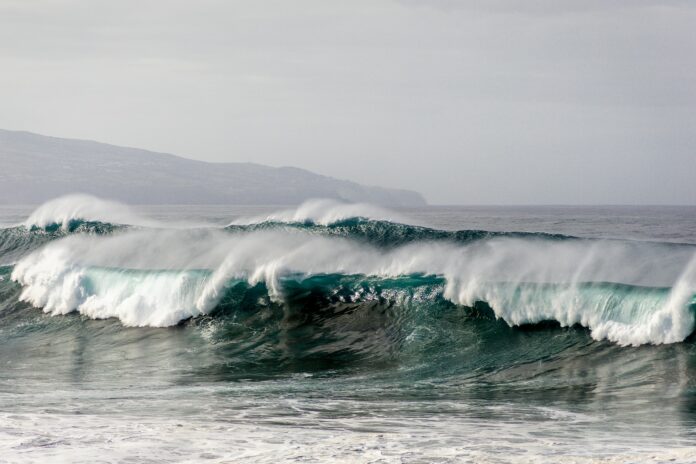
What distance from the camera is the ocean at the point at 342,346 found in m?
9.42

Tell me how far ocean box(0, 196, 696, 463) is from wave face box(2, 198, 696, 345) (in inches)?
2.0

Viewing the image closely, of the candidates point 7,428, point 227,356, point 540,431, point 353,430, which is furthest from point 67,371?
point 540,431

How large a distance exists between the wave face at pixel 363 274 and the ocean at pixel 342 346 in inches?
2.0

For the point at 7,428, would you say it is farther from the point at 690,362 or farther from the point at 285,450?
the point at 690,362

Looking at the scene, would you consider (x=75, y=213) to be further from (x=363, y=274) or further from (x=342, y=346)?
(x=342, y=346)

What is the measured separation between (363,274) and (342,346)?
341cm

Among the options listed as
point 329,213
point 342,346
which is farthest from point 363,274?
point 329,213

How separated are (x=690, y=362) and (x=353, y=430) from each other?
5799 millimetres

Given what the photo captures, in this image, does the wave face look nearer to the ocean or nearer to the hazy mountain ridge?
the ocean

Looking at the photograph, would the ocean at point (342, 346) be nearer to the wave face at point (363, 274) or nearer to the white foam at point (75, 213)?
the wave face at point (363, 274)

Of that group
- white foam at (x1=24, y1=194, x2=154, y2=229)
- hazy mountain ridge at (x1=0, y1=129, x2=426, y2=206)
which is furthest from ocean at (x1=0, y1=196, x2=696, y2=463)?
hazy mountain ridge at (x1=0, y1=129, x2=426, y2=206)

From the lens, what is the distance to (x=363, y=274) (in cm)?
1947

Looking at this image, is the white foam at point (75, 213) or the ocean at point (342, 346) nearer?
the ocean at point (342, 346)

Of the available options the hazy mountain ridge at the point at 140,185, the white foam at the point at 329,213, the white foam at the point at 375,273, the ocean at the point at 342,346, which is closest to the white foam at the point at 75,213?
the ocean at the point at 342,346
